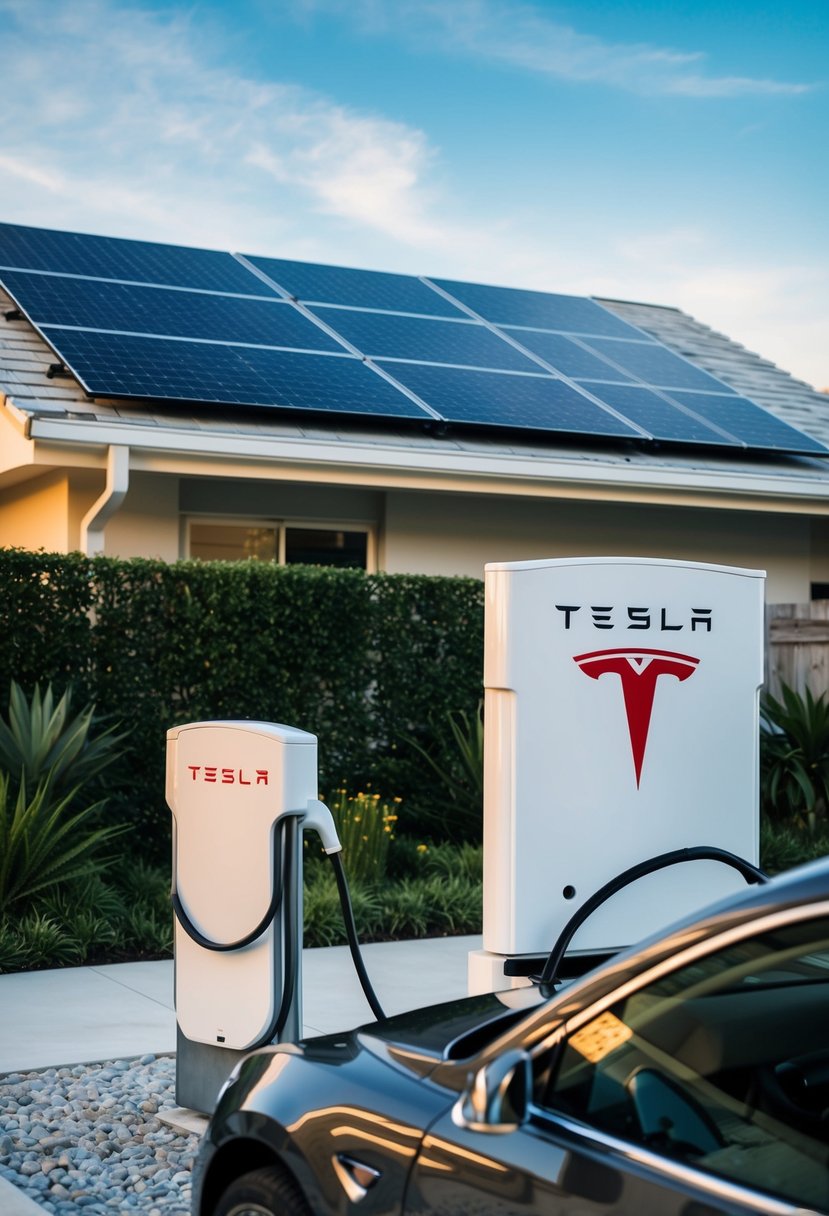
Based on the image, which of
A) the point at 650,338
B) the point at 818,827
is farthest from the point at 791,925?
the point at 650,338

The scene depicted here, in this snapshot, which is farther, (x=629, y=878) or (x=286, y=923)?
(x=286, y=923)

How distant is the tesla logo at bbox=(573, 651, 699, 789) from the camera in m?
5.24

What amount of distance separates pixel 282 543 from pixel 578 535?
10.1 feet

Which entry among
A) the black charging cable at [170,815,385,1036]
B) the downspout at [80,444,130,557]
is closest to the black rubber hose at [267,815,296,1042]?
the black charging cable at [170,815,385,1036]

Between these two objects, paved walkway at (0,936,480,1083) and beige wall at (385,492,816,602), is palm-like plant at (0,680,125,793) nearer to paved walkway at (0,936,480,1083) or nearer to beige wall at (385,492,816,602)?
paved walkway at (0,936,480,1083)

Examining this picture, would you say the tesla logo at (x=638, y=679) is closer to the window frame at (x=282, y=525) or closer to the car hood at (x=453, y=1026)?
the car hood at (x=453, y=1026)

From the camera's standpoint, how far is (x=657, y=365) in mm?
16547

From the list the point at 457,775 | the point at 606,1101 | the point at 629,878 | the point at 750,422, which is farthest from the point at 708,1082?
the point at 750,422

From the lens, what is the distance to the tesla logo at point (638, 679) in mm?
5242

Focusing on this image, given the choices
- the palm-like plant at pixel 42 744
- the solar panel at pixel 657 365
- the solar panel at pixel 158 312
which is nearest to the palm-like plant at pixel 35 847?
the palm-like plant at pixel 42 744

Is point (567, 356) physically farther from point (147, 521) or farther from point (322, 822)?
point (322, 822)

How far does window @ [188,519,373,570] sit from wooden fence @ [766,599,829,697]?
3779 millimetres

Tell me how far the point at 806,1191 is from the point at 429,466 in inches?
403

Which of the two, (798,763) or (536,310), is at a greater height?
(536,310)
